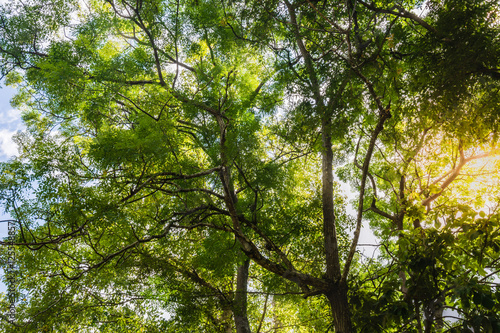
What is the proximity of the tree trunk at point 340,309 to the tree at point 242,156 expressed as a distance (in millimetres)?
19

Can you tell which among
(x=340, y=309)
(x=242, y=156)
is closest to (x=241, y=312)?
(x=340, y=309)

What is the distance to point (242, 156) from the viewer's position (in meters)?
5.09

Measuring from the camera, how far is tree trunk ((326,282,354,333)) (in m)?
4.50

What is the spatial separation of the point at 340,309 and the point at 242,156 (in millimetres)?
2530

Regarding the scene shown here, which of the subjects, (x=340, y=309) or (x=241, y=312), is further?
(x=241, y=312)

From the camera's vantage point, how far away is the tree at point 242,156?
11.7 ft

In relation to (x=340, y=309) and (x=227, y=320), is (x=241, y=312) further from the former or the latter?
(x=340, y=309)

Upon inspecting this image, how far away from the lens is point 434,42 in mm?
3557

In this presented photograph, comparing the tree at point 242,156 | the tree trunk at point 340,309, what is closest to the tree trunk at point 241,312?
the tree at point 242,156

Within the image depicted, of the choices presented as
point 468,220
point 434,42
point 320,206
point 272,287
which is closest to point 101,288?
point 272,287

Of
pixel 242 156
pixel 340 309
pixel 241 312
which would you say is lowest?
pixel 340 309

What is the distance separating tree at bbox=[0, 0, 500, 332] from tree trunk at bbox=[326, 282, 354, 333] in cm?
2

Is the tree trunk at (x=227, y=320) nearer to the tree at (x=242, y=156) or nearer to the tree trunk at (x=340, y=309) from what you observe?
the tree at (x=242, y=156)

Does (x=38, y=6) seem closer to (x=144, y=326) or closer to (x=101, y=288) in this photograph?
(x=101, y=288)
